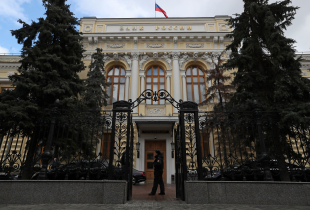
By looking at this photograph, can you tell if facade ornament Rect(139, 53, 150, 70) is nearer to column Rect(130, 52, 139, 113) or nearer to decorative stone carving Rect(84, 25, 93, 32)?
column Rect(130, 52, 139, 113)

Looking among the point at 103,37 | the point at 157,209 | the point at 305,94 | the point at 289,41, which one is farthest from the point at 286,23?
the point at 103,37

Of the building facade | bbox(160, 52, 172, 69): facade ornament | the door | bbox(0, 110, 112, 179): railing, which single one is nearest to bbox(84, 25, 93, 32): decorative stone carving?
the building facade

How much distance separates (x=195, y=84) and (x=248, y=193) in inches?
544

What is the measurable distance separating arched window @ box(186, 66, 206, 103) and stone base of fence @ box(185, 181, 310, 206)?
12.4 m

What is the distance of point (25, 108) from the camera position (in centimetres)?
798

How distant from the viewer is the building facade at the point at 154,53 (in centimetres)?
1839

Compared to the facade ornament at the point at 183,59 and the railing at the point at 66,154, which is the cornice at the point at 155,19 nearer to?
the facade ornament at the point at 183,59

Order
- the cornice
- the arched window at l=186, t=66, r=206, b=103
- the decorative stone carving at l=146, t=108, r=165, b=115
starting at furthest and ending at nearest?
the cornice < the arched window at l=186, t=66, r=206, b=103 < the decorative stone carving at l=146, t=108, r=165, b=115

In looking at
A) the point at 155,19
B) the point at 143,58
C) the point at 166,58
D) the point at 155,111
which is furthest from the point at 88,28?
the point at 155,111

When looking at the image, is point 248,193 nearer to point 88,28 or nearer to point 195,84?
point 195,84

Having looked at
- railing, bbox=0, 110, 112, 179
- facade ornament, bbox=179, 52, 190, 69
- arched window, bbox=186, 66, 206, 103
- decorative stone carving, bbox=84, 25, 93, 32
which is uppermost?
decorative stone carving, bbox=84, 25, 93, 32

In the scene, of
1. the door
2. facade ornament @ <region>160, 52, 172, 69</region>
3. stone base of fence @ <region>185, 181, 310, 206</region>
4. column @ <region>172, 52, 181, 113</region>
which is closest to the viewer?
stone base of fence @ <region>185, 181, 310, 206</region>

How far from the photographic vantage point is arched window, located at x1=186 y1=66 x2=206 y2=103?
59.8 feet

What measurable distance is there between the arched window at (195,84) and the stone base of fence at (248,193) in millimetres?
12426
